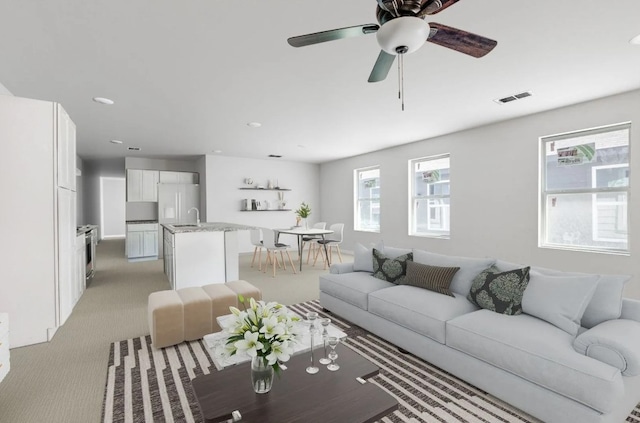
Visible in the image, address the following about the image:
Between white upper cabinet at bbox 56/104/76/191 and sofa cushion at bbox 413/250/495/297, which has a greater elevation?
white upper cabinet at bbox 56/104/76/191

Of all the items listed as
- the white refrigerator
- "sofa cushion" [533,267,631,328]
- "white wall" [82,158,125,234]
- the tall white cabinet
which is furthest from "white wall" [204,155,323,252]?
"sofa cushion" [533,267,631,328]

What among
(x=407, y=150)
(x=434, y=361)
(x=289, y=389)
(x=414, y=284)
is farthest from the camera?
(x=407, y=150)

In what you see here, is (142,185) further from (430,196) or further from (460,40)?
(460,40)

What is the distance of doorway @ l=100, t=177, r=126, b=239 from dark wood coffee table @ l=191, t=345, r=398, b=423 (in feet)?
41.7

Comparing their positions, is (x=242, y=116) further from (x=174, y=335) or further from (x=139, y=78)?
(x=174, y=335)

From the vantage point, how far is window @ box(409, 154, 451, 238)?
19.3ft

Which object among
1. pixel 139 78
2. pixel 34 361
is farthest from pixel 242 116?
pixel 34 361

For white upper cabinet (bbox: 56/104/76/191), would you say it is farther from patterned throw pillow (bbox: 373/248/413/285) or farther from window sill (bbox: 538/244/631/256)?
window sill (bbox: 538/244/631/256)

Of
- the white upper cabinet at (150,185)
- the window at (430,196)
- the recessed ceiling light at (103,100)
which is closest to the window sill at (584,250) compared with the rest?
the window at (430,196)

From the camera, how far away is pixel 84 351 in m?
2.65

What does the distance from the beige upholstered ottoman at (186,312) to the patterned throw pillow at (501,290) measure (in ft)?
6.62

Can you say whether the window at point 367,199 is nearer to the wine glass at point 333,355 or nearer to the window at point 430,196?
the window at point 430,196

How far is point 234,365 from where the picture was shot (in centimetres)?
181

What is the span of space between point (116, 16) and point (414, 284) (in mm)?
3161
